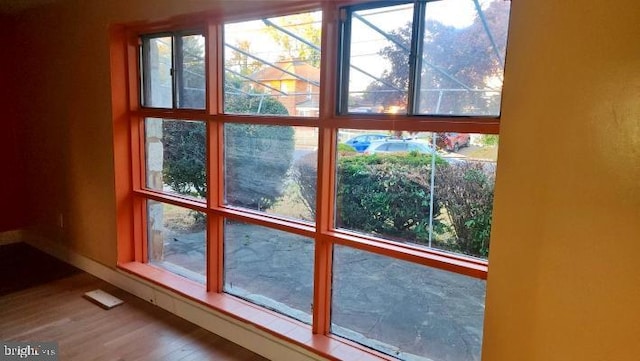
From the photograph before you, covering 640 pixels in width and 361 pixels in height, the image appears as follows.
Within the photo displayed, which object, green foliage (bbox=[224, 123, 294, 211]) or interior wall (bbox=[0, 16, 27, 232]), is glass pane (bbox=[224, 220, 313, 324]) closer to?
green foliage (bbox=[224, 123, 294, 211])

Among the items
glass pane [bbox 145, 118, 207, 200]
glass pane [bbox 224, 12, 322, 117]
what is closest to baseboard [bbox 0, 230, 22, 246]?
glass pane [bbox 145, 118, 207, 200]

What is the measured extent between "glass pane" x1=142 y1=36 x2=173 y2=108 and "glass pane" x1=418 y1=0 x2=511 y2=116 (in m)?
1.88

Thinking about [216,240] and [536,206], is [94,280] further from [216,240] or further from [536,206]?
[536,206]

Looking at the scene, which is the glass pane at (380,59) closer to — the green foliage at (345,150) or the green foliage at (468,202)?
the green foliage at (345,150)

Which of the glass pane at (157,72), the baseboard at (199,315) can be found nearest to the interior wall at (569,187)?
the baseboard at (199,315)

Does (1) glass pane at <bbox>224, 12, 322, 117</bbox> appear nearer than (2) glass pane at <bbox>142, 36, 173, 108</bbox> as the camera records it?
Yes

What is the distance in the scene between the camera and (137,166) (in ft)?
10.4

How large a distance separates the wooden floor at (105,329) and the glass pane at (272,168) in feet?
2.85

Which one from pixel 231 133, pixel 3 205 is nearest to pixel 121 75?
pixel 231 133

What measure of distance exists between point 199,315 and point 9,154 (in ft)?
9.39

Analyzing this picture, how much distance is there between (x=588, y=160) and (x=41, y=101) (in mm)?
4174

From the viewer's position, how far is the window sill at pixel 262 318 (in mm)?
2100

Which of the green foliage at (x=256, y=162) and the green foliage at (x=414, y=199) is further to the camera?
the green foliage at (x=256, y=162)

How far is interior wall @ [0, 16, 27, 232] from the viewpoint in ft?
12.8
